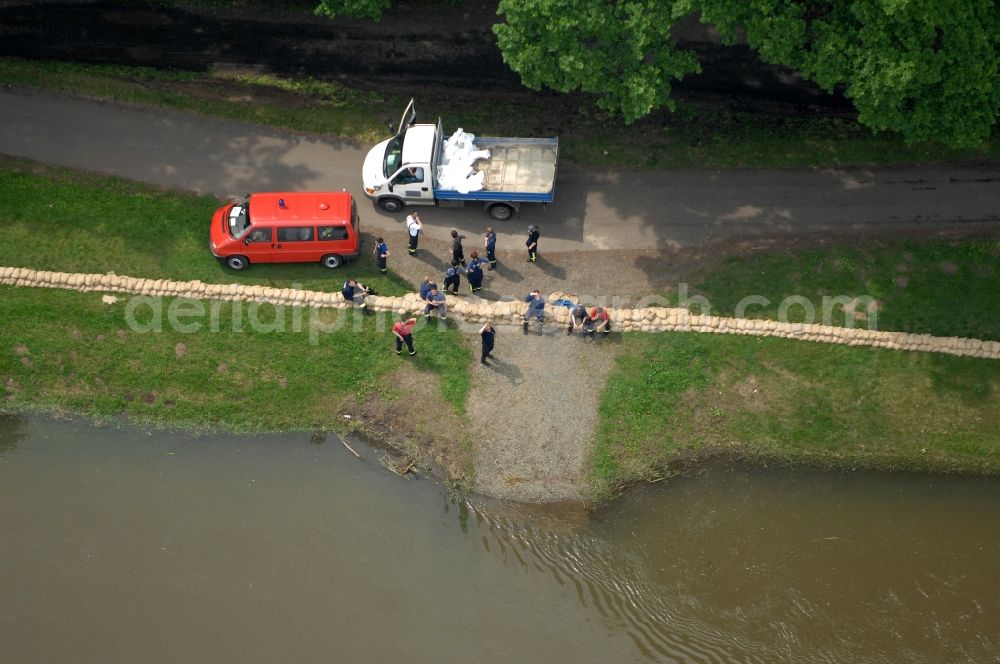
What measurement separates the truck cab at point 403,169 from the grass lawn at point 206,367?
12.3 ft

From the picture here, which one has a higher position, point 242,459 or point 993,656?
point 242,459

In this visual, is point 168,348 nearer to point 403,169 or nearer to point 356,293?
point 356,293

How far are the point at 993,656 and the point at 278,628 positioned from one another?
615 inches

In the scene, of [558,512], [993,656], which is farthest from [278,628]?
[993,656]

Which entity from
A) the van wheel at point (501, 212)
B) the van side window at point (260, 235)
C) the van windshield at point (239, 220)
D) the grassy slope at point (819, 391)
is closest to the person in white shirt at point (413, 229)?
the van wheel at point (501, 212)

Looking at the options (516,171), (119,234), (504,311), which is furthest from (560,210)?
(119,234)

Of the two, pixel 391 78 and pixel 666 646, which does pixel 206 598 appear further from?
pixel 391 78

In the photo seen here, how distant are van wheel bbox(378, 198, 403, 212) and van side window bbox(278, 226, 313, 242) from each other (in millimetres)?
2630

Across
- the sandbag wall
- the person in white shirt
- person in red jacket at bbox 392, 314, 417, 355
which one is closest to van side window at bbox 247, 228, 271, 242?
the sandbag wall

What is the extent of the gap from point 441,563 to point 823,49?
14.8m

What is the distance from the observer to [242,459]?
23.0m

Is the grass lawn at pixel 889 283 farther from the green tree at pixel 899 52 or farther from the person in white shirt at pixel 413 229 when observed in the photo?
the person in white shirt at pixel 413 229

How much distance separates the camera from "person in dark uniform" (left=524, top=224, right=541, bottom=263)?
2419 centimetres

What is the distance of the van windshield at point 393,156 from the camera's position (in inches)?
1009
